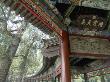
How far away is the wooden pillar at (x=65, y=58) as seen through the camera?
4.20 meters

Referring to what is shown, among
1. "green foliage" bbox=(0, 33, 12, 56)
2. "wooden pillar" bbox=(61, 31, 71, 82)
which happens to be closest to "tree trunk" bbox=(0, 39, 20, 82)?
"green foliage" bbox=(0, 33, 12, 56)

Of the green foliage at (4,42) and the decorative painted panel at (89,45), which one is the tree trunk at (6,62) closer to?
the green foliage at (4,42)

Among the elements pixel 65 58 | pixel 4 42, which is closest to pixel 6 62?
pixel 4 42

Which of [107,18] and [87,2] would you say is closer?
[87,2]

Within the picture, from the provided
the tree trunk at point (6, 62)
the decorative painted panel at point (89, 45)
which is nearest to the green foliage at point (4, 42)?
the tree trunk at point (6, 62)

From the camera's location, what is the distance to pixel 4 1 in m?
3.75

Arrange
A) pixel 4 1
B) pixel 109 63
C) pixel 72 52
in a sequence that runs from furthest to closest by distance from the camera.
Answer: pixel 109 63, pixel 72 52, pixel 4 1

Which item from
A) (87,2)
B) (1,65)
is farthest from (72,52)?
(1,65)

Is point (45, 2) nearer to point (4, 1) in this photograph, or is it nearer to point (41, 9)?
point (41, 9)

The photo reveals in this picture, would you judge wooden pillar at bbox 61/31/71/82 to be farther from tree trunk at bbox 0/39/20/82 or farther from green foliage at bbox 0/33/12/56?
green foliage at bbox 0/33/12/56

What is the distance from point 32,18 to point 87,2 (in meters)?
1.24

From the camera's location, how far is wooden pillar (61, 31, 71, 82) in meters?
4.20

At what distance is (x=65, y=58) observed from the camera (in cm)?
438

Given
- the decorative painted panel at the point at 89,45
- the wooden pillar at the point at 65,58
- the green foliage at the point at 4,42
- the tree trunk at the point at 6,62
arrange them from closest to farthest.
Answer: the wooden pillar at the point at 65,58
the decorative painted panel at the point at 89,45
the tree trunk at the point at 6,62
the green foliage at the point at 4,42
